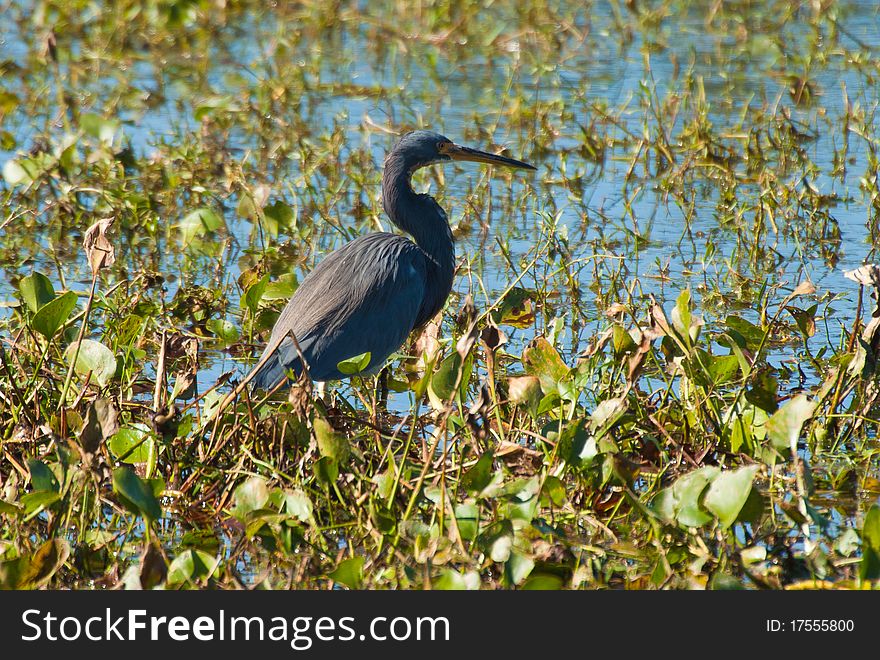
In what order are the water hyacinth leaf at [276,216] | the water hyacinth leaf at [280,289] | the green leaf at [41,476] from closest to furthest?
the green leaf at [41,476]
the water hyacinth leaf at [280,289]
the water hyacinth leaf at [276,216]

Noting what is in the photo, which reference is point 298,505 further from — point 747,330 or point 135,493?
point 747,330

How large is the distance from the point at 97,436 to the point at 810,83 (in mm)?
6478

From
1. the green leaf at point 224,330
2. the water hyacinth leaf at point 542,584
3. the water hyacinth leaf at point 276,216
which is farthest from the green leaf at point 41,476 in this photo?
the water hyacinth leaf at point 276,216

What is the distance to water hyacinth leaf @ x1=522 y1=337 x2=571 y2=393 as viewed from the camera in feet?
12.8

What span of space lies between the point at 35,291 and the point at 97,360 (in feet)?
0.96

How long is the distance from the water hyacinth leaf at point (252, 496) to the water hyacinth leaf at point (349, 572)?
1.19 feet

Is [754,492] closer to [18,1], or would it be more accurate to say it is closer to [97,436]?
[97,436]

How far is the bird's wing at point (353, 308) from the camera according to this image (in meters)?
4.52

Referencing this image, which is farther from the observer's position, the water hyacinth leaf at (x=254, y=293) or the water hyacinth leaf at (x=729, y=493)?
the water hyacinth leaf at (x=254, y=293)

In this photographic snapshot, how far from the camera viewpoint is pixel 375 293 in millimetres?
4621

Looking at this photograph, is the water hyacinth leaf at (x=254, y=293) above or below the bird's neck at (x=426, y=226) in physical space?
below

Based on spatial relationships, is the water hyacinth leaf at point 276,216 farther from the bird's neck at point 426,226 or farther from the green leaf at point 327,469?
the green leaf at point 327,469

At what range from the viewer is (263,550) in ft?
11.7
